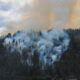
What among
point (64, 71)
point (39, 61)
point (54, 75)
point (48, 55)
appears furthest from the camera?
point (48, 55)

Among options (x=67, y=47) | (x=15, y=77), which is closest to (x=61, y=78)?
(x=15, y=77)

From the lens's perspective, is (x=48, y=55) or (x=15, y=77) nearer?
(x=15, y=77)

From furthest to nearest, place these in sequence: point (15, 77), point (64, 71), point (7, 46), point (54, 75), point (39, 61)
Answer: point (7, 46) < point (39, 61) < point (64, 71) < point (54, 75) < point (15, 77)

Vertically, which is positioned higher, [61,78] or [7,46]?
[7,46]

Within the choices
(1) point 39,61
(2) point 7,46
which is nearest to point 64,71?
(1) point 39,61

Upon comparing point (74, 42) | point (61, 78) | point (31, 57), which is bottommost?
point (61, 78)

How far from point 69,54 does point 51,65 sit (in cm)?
1954

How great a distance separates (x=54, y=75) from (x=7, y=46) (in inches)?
2248

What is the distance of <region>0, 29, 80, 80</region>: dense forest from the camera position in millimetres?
88000

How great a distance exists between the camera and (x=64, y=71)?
3866 inches

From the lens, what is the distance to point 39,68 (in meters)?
102

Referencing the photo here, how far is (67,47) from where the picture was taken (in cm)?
13125

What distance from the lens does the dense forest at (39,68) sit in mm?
88000

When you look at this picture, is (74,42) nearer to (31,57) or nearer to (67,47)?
(67,47)
